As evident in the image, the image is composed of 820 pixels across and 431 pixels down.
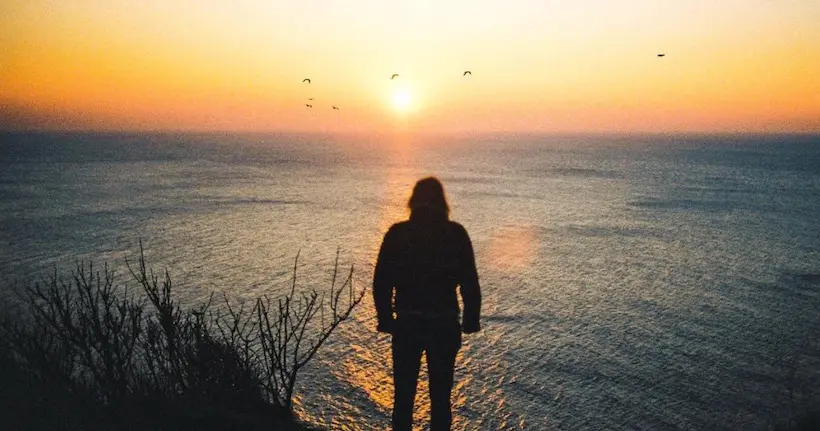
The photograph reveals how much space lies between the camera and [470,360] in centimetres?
2794

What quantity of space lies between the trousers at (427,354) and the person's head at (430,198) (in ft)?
3.48

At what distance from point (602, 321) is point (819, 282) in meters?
19.6

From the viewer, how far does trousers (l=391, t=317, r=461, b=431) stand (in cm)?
501

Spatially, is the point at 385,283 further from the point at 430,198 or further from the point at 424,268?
the point at 430,198

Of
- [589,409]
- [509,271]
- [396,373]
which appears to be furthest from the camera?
[509,271]

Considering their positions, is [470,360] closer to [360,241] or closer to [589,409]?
[589,409]

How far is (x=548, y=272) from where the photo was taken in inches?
1738

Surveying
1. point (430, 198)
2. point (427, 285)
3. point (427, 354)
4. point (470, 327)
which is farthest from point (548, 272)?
point (430, 198)

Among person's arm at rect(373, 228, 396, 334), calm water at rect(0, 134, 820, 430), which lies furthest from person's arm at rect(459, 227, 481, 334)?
calm water at rect(0, 134, 820, 430)

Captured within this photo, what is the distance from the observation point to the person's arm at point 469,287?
15.8 feet

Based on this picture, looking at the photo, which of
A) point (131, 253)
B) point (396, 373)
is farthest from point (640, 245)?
point (396, 373)

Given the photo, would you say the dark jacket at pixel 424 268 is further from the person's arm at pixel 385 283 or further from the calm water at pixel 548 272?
the calm water at pixel 548 272

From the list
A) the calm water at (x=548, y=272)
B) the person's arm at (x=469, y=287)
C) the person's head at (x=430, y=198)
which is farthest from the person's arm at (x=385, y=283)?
the calm water at (x=548, y=272)

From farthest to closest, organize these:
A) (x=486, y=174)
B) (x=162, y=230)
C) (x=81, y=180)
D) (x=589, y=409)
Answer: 1. (x=486, y=174)
2. (x=81, y=180)
3. (x=162, y=230)
4. (x=589, y=409)
